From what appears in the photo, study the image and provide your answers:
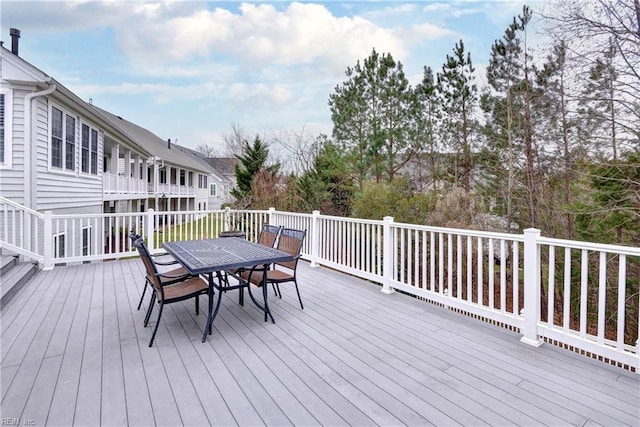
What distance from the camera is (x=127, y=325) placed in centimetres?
327

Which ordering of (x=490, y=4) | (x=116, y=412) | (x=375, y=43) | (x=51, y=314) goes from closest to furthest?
(x=116, y=412) < (x=51, y=314) < (x=490, y=4) < (x=375, y=43)

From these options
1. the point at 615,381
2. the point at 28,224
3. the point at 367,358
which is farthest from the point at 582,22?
the point at 28,224

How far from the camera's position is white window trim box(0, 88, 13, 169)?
625 centimetres

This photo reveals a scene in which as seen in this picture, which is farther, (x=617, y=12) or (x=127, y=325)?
(x=617, y=12)

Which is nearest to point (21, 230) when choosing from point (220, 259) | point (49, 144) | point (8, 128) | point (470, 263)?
point (8, 128)

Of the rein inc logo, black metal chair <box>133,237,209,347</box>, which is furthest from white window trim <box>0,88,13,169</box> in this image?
the rein inc logo

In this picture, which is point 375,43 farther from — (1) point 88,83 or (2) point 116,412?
(2) point 116,412

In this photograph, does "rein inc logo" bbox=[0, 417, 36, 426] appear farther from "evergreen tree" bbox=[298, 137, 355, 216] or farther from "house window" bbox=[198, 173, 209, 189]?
"house window" bbox=[198, 173, 209, 189]

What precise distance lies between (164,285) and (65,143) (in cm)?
696

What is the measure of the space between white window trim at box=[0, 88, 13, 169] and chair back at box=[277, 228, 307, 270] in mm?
5901

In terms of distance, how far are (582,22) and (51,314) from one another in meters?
9.60

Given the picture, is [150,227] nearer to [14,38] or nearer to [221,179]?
[14,38]

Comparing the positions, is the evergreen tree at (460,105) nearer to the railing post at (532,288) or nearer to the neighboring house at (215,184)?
the railing post at (532,288)

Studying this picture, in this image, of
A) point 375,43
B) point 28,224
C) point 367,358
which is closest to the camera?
point 367,358
